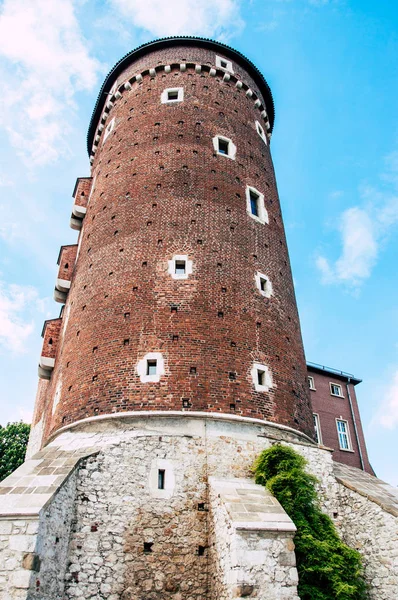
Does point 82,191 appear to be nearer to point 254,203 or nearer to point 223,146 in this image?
point 223,146

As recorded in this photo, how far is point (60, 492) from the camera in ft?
39.2

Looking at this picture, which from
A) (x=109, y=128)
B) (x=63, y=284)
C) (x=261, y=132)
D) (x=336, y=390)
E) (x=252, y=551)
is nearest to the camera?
(x=252, y=551)

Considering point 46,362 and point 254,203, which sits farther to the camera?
point 254,203

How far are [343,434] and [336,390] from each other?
2.86 meters

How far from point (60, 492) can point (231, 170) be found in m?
13.9

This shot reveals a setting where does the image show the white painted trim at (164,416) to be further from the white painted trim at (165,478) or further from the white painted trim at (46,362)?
the white painted trim at (46,362)

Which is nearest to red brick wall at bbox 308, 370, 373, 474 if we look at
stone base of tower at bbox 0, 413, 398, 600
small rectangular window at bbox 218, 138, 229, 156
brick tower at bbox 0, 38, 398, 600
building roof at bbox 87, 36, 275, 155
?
brick tower at bbox 0, 38, 398, 600

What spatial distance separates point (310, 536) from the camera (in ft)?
41.5

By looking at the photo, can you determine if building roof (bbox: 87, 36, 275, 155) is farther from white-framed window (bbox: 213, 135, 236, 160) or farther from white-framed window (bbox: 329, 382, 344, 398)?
white-framed window (bbox: 329, 382, 344, 398)

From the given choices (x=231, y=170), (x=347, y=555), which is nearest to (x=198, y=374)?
(x=347, y=555)

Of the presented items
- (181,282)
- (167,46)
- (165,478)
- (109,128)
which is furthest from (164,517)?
(167,46)

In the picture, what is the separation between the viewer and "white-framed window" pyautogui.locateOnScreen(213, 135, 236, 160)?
21156mm

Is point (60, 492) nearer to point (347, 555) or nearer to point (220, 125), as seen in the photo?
point (347, 555)

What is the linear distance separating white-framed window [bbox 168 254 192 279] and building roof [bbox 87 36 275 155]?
44.6ft
